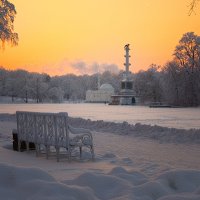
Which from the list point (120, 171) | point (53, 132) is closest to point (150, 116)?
point (53, 132)

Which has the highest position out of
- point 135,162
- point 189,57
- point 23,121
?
point 189,57

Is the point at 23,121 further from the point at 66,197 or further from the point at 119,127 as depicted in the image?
the point at 119,127

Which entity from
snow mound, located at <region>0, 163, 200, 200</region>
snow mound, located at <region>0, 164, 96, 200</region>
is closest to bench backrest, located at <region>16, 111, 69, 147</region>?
snow mound, located at <region>0, 163, 200, 200</region>

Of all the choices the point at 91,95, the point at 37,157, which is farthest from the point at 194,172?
the point at 91,95

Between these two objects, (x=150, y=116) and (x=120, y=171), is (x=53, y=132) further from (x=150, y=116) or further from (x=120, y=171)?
(x=150, y=116)

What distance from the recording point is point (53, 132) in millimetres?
8836

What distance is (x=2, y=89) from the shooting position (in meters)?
149

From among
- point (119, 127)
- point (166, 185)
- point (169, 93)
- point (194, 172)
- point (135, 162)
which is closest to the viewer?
point (166, 185)

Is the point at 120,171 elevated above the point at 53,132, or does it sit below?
below

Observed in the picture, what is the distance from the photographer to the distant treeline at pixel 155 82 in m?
69.9

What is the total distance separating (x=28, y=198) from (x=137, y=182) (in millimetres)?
1868

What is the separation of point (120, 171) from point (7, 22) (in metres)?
12.4

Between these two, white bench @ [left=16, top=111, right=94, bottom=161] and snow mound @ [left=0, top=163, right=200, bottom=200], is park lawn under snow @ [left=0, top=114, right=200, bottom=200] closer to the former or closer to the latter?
snow mound @ [left=0, top=163, right=200, bottom=200]

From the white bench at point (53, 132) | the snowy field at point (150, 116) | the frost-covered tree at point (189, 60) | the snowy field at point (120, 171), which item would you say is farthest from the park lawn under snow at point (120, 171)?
the frost-covered tree at point (189, 60)
